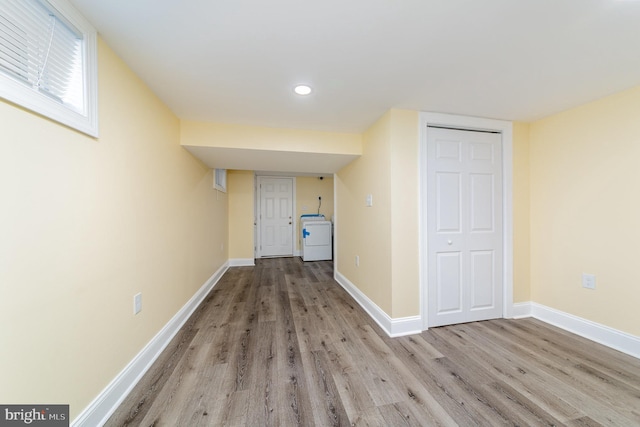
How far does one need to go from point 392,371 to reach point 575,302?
76.7 inches

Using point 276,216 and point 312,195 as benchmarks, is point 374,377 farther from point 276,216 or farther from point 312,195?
point 312,195

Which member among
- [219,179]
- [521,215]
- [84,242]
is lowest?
[84,242]

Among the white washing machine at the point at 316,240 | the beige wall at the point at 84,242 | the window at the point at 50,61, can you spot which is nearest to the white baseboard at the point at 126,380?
the beige wall at the point at 84,242

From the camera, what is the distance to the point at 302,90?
168 centimetres

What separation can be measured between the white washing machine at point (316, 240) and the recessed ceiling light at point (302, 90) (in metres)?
3.44

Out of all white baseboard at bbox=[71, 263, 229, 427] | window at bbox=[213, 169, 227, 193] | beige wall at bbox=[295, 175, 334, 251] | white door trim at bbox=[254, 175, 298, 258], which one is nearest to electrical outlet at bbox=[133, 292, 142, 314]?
white baseboard at bbox=[71, 263, 229, 427]

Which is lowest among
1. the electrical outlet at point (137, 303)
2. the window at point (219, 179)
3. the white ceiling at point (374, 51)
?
the electrical outlet at point (137, 303)

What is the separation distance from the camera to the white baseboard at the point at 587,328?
171 centimetres

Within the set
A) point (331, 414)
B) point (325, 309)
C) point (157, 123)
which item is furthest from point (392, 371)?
point (157, 123)

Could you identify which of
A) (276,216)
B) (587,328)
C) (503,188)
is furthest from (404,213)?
(276,216)

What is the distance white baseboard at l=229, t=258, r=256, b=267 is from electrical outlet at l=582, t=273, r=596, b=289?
15.3 feet

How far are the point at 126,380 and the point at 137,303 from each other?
44cm

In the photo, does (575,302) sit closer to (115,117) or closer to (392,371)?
(392,371)
